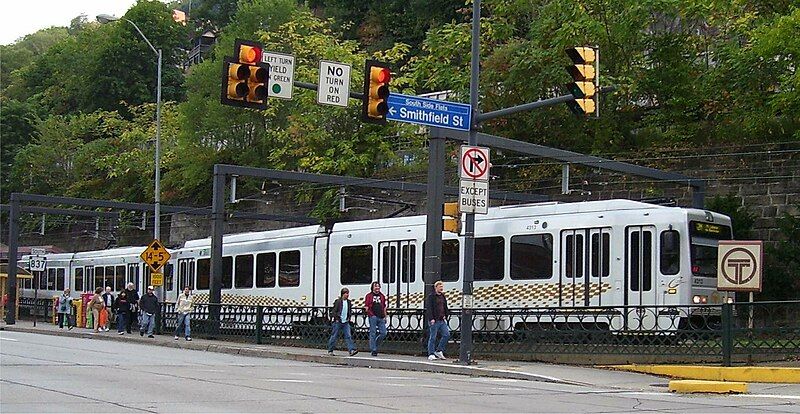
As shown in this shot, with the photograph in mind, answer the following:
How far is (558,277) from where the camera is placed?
2870 cm

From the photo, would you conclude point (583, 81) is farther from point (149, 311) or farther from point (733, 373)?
point (149, 311)

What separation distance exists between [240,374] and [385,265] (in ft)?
41.7

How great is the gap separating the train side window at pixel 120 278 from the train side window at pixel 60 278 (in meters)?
6.90

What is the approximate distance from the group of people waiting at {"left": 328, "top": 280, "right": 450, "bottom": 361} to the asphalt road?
2.41 meters

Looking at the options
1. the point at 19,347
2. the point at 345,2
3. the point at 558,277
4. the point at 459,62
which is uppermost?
the point at 345,2

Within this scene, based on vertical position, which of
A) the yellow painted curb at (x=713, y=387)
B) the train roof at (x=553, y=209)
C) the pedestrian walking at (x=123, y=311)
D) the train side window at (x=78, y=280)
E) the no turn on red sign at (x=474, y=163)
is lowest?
the yellow painted curb at (x=713, y=387)

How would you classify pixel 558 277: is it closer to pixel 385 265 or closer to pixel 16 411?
pixel 385 265

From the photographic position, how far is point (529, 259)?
29.6 meters

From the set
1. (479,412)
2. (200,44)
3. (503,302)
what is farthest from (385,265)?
(200,44)

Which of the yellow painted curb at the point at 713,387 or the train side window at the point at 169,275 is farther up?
the train side window at the point at 169,275

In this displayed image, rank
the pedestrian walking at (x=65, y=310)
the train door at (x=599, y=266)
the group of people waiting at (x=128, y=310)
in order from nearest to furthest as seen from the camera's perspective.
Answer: the train door at (x=599, y=266)
the group of people waiting at (x=128, y=310)
the pedestrian walking at (x=65, y=310)

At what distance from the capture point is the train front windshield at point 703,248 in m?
27.3

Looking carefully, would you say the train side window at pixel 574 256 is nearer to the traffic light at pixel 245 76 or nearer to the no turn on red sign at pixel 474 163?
the no turn on red sign at pixel 474 163

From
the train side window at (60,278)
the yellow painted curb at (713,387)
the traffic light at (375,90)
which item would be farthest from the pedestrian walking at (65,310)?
the yellow painted curb at (713,387)
